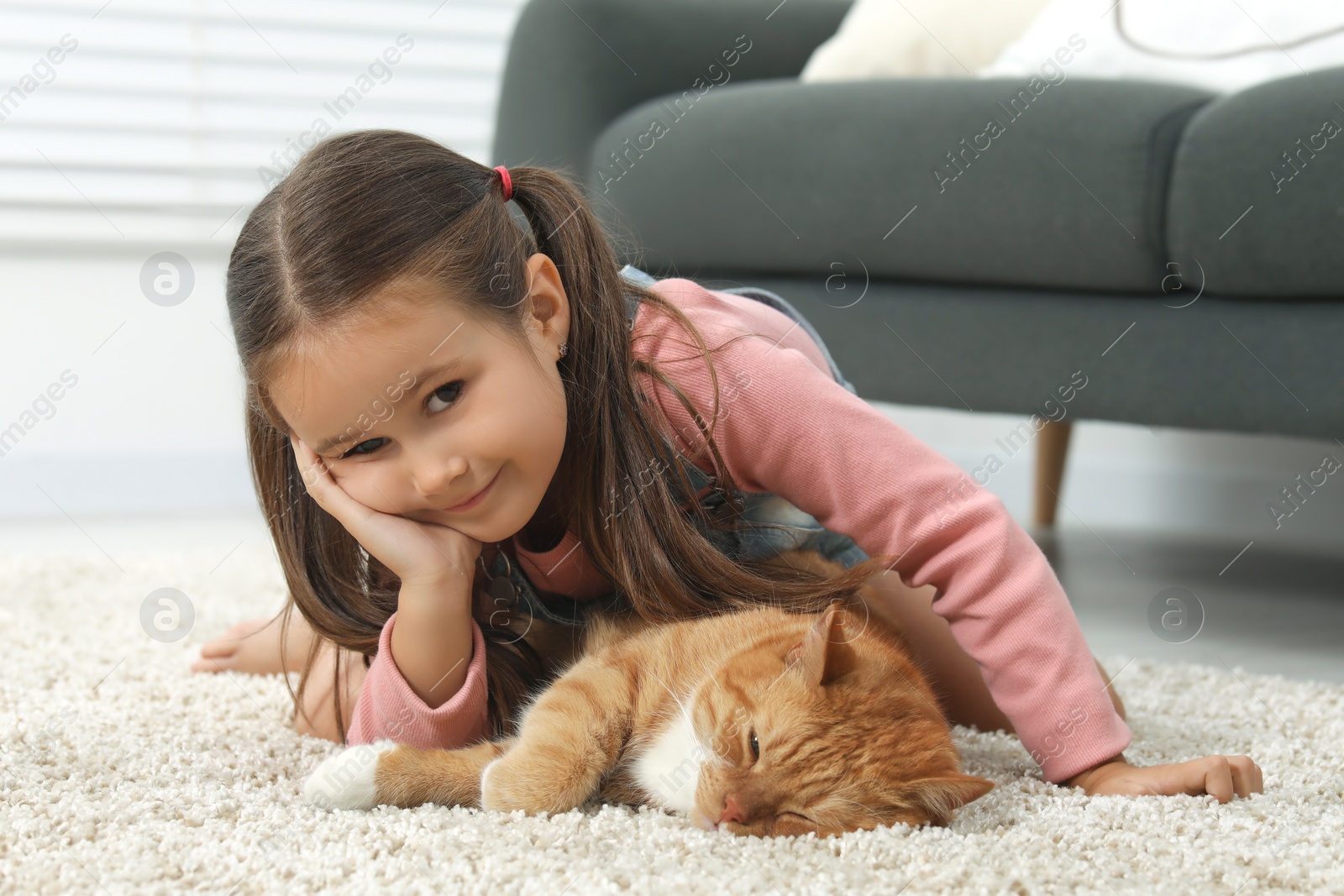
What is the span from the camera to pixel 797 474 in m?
1.13

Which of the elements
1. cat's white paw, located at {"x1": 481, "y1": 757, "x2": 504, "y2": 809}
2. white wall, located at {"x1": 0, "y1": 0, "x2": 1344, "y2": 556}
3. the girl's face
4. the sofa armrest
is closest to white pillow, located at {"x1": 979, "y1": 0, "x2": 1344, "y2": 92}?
the sofa armrest

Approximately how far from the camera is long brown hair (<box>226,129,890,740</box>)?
3.28 ft

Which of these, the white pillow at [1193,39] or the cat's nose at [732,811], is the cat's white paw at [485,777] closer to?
the cat's nose at [732,811]

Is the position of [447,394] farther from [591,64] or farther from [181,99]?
[181,99]

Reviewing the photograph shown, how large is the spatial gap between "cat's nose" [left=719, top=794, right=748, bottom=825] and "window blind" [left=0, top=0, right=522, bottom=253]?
7.45 ft

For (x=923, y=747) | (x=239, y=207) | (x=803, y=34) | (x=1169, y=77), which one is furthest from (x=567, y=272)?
(x=239, y=207)

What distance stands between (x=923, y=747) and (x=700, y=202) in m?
1.32

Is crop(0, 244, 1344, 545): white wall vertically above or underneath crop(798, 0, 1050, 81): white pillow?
underneath

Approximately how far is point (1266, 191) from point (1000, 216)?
36 cm

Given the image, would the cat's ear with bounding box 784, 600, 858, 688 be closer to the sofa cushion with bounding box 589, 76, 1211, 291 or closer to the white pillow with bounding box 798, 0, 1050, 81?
the sofa cushion with bounding box 589, 76, 1211, 291

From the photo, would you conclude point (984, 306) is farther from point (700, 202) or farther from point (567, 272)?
point (567, 272)

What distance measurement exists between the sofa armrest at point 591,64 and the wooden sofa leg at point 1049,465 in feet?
3.47

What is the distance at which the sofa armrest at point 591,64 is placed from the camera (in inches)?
87.3

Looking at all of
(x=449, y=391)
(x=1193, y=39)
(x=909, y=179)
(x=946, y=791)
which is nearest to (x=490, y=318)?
(x=449, y=391)
